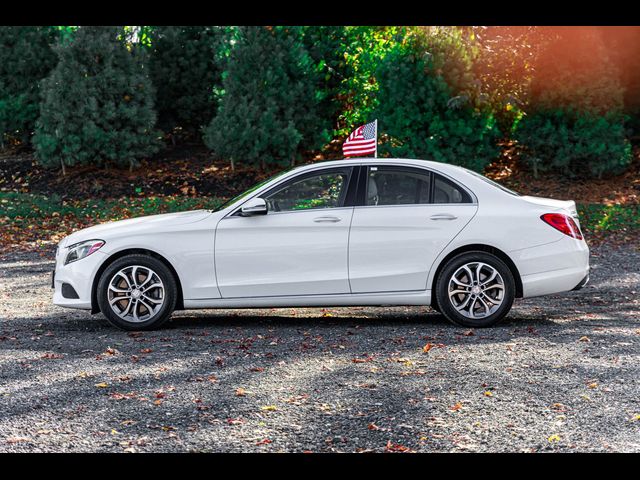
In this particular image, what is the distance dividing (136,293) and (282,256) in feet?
4.65

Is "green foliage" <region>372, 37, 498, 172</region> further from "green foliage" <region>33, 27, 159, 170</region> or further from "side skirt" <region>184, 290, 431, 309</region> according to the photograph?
"side skirt" <region>184, 290, 431, 309</region>

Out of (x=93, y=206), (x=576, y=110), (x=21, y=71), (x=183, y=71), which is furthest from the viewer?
(x=21, y=71)

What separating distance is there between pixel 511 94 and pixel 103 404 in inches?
614

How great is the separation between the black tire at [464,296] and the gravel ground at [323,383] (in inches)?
8.5

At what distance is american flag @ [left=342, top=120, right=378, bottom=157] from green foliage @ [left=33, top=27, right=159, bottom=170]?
25.4 ft

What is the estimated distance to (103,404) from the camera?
5387 mm

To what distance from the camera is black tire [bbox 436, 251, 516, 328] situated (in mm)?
7852

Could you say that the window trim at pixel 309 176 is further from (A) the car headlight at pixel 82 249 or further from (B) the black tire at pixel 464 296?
(A) the car headlight at pixel 82 249

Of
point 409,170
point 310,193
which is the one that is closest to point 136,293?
point 310,193

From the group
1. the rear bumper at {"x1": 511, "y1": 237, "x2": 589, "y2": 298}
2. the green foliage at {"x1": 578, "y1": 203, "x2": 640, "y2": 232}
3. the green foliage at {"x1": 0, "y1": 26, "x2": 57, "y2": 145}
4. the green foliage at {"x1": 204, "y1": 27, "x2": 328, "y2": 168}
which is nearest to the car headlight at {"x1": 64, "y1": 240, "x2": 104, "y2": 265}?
the rear bumper at {"x1": 511, "y1": 237, "x2": 589, "y2": 298}

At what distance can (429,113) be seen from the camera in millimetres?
18625

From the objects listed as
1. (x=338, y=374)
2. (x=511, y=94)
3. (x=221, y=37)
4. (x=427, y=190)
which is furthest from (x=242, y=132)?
(x=338, y=374)

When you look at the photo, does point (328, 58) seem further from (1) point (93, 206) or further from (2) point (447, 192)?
(2) point (447, 192)

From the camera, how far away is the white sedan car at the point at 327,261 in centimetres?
788
